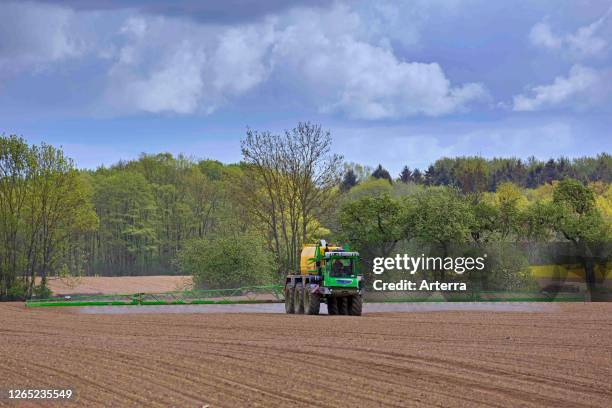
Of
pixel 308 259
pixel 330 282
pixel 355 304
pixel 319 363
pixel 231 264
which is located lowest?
pixel 319 363

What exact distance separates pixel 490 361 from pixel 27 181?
53.8m

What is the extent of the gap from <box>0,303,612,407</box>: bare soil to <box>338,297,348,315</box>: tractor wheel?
759 cm

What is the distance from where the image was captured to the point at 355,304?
4194 cm

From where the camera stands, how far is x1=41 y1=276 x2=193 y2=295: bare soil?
290 feet

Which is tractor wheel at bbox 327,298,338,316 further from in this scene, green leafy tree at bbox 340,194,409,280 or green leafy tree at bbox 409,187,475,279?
green leafy tree at bbox 340,194,409,280

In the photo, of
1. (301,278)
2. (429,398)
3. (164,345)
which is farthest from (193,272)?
(429,398)

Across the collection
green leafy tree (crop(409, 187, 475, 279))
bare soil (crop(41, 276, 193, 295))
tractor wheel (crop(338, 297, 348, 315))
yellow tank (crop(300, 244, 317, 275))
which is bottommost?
tractor wheel (crop(338, 297, 348, 315))

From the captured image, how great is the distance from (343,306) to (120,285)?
56.7 meters

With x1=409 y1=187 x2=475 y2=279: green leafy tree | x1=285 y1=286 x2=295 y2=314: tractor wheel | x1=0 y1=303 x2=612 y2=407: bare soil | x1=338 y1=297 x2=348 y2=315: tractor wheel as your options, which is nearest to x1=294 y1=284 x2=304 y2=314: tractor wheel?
x1=285 y1=286 x2=295 y2=314: tractor wheel

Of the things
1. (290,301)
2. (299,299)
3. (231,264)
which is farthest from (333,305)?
(231,264)

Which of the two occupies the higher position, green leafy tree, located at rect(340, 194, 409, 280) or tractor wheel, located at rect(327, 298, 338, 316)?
green leafy tree, located at rect(340, 194, 409, 280)

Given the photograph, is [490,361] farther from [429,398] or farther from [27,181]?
[27,181]

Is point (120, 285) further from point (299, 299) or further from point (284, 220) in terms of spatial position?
point (299, 299)

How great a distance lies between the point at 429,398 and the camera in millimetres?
16312
